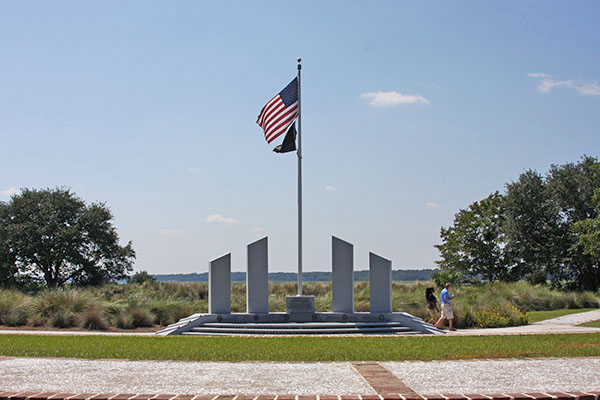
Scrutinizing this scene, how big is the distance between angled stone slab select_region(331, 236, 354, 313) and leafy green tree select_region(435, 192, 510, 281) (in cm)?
2558

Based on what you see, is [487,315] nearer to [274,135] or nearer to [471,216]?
[274,135]

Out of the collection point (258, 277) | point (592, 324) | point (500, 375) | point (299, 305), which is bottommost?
point (592, 324)

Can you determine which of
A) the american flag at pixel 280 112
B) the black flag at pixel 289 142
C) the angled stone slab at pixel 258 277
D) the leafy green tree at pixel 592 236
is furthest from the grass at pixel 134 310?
the leafy green tree at pixel 592 236

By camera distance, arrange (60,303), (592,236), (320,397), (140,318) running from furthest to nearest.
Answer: (592,236) → (60,303) → (140,318) → (320,397)

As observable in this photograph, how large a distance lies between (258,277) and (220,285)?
1194 mm

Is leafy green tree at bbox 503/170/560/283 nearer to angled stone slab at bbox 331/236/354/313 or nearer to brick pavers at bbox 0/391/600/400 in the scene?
angled stone slab at bbox 331/236/354/313

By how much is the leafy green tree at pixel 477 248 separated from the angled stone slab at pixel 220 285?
89.3 ft

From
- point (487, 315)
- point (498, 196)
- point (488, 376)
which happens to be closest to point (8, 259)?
point (487, 315)

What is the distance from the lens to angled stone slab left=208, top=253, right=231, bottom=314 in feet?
61.1

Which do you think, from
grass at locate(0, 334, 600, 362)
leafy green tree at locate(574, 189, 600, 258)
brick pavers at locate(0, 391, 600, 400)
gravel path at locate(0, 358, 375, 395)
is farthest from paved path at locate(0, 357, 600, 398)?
leafy green tree at locate(574, 189, 600, 258)

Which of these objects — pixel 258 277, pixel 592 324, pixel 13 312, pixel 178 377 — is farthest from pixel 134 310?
pixel 592 324

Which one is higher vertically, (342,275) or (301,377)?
(342,275)

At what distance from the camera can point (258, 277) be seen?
1883cm

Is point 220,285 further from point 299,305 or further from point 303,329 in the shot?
point 303,329
